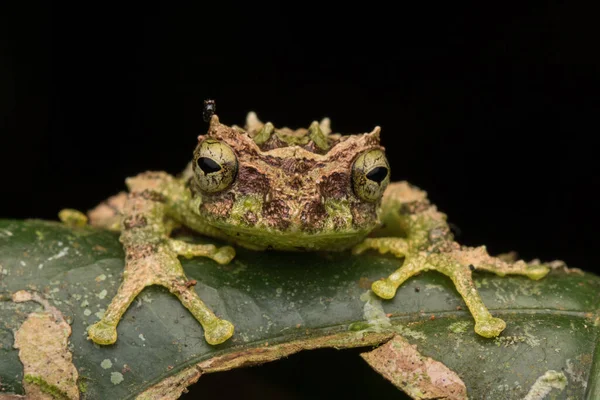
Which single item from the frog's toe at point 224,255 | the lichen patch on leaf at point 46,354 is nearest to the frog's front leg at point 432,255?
the frog's toe at point 224,255

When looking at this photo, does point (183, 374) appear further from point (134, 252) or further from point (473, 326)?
point (473, 326)

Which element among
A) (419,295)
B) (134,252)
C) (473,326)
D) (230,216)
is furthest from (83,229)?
(473,326)

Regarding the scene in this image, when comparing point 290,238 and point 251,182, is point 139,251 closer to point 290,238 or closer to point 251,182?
point 251,182

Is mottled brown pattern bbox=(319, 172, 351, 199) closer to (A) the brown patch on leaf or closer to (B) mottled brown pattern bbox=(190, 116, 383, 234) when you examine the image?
(B) mottled brown pattern bbox=(190, 116, 383, 234)

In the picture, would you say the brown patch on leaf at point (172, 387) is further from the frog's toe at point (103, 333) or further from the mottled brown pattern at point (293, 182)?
the mottled brown pattern at point (293, 182)

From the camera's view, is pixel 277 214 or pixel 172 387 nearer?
pixel 172 387

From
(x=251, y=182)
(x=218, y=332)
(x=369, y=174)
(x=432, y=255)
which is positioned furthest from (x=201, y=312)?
(x=432, y=255)

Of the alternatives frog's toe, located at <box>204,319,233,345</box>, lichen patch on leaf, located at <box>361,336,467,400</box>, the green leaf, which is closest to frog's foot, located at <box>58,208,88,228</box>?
→ the green leaf
